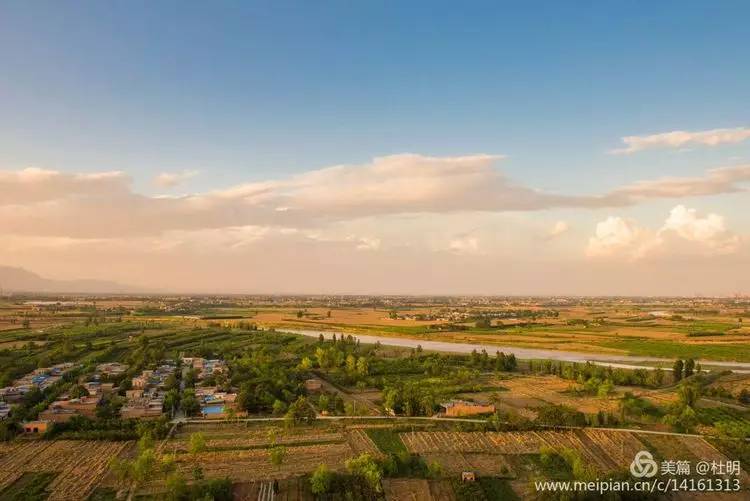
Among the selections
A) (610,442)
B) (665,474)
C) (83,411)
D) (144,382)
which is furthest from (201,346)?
(665,474)

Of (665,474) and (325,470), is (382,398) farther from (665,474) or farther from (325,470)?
(665,474)

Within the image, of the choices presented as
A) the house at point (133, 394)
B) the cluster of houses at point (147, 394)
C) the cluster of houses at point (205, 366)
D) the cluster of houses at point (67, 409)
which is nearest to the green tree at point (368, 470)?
the cluster of houses at point (147, 394)

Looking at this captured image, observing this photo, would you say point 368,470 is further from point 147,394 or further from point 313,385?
point 147,394

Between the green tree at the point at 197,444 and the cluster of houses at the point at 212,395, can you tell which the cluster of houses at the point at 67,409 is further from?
the green tree at the point at 197,444

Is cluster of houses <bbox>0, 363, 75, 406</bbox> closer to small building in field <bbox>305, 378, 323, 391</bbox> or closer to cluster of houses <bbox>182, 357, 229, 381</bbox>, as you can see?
cluster of houses <bbox>182, 357, 229, 381</bbox>

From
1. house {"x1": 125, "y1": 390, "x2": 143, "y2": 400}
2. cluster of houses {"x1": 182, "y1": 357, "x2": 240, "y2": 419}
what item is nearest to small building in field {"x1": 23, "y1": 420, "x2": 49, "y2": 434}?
house {"x1": 125, "y1": 390, "x2": 143, "y2": 400}

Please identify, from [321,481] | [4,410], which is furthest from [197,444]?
[4,410]
